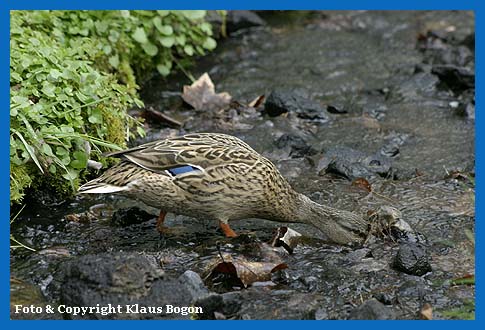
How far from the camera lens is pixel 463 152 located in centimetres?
869

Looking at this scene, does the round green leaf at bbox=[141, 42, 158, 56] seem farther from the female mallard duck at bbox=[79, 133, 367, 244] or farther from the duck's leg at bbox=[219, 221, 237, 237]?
the duck's leg at bbox=[219, 221, 237, 237]

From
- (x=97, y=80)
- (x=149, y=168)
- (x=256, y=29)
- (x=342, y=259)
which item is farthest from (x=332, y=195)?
(x=256, y=29)

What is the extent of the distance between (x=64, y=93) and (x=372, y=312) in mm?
3311

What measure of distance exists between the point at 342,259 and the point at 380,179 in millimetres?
1741

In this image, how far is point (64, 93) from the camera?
7168 millimetres

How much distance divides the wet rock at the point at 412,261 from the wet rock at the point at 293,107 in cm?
347

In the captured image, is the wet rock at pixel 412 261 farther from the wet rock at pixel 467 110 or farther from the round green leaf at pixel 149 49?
the round green leaf at pixel 149 49

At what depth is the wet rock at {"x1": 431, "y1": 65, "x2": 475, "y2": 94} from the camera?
404 inches

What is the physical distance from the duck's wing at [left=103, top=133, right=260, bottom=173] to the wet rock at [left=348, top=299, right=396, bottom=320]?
186 cm

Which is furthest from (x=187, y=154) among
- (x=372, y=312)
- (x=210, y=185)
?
(x=372, y=312)

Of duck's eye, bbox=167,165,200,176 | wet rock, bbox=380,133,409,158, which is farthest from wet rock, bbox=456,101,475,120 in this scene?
duck's eye, bbox=167,165,200,176

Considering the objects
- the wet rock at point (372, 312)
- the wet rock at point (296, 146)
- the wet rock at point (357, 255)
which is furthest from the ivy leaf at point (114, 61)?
the wet rock at point (372, 312)

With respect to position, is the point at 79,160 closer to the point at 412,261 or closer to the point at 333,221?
the point at 333,221

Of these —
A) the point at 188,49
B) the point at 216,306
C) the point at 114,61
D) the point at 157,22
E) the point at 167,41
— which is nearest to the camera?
the point at 216,306
